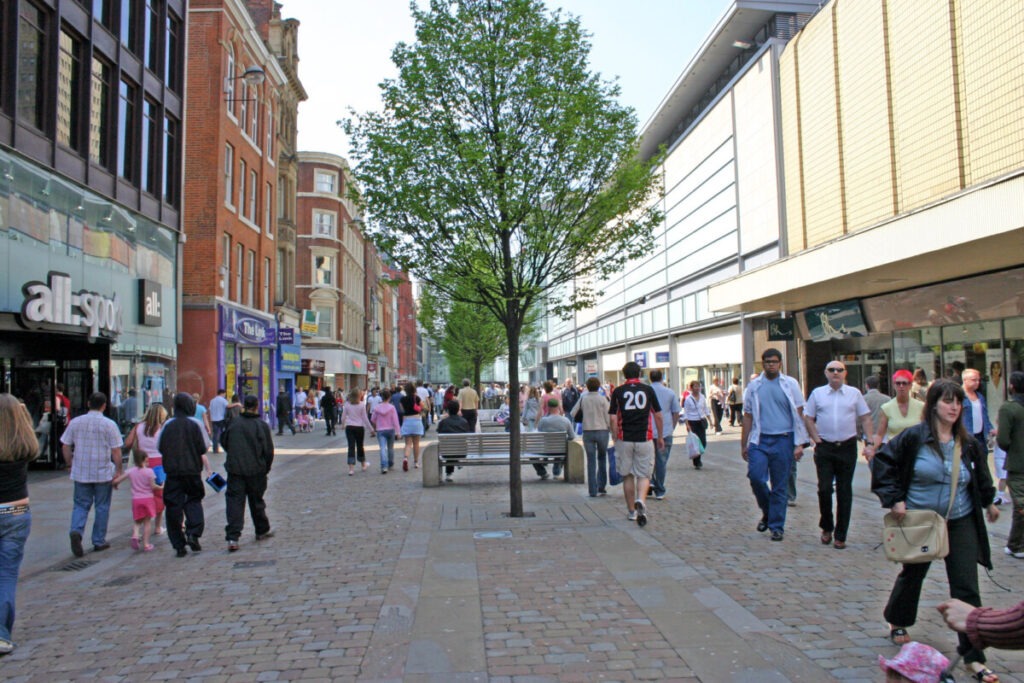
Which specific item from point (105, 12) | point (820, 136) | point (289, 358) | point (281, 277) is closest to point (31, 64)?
point (105, 12)

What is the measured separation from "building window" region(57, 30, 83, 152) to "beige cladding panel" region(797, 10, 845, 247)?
19062 mm

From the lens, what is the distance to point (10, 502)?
5.17 meters

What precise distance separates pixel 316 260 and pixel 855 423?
43.9m

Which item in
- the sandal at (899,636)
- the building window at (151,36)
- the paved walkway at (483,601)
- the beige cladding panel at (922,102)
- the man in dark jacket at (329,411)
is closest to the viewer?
the paved walkway at (483,601)

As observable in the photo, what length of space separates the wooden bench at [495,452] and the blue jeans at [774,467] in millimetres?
5366

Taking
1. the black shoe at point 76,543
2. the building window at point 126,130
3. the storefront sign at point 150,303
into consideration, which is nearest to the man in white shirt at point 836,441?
the black shoe at point 76,543

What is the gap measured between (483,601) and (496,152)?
5.62 meters

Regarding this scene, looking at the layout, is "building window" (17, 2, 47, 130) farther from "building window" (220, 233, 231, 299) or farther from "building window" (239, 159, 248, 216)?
"building window" (239, 159, 248, 216)

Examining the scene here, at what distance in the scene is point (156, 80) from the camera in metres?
21.3

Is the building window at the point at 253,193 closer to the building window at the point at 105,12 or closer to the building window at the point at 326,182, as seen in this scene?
the building window at the point at 105,12

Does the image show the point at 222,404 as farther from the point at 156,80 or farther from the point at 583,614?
the point at 583,614

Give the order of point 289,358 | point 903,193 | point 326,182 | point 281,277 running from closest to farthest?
point 903,193, point 289,358, point 281,277, point 326,182

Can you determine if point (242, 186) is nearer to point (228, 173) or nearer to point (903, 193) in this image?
point (228, 173)

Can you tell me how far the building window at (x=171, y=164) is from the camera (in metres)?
22.3
